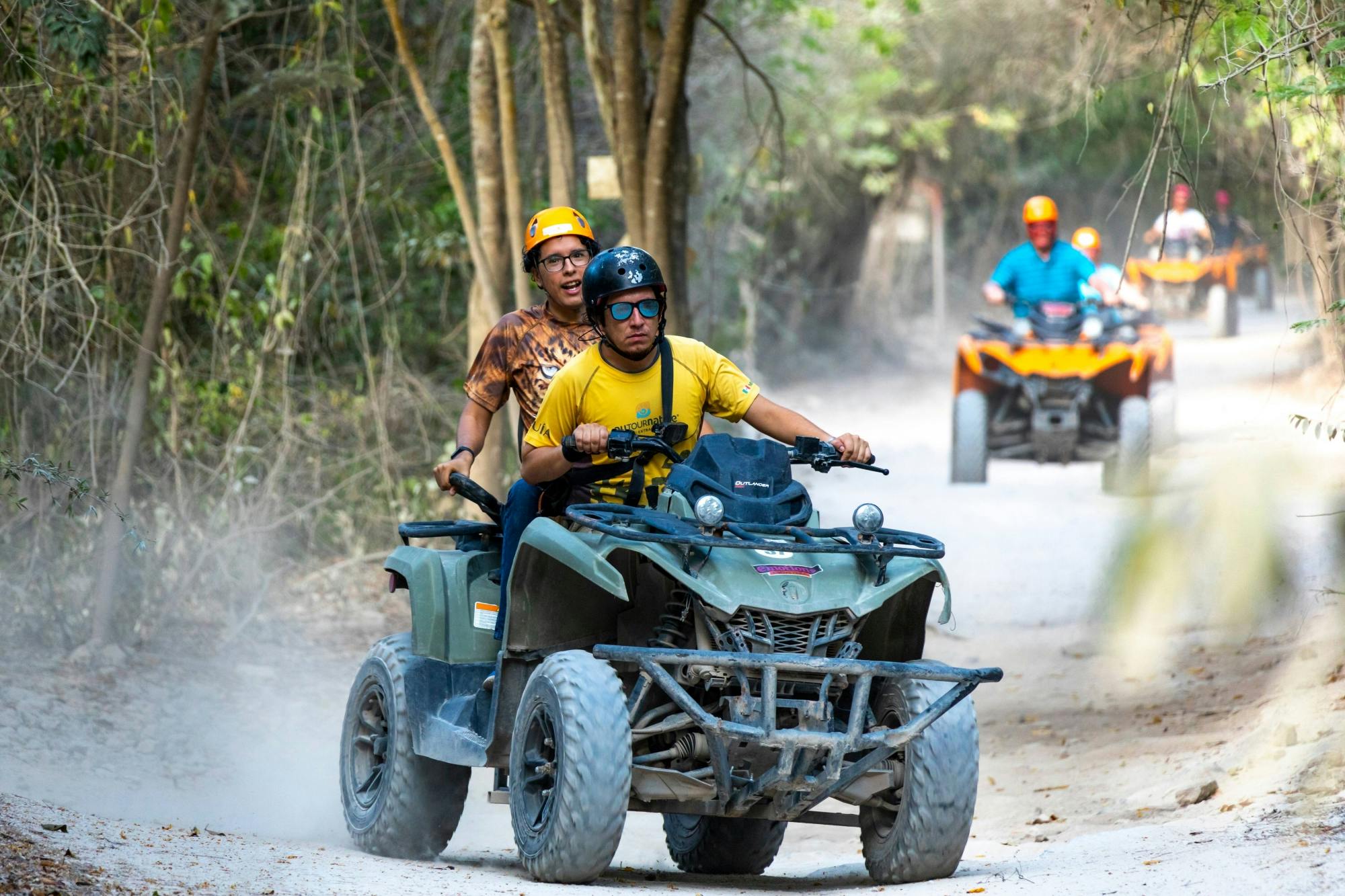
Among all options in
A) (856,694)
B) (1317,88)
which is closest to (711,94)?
(1317,88)

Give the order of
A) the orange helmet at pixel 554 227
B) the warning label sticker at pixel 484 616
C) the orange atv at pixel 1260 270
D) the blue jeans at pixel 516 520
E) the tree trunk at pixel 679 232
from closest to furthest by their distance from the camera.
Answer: the blue jeans at pixel 516 520
the warning label sticker at pixel 484 616
the orange helmet at pixel 554 227
the tree trunk at pixel 679 232
the orange atv at pixel 1260 270

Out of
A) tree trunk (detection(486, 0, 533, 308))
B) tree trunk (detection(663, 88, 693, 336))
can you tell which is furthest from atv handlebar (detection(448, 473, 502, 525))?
tree trunk (detection(486, 0, 533, 308))

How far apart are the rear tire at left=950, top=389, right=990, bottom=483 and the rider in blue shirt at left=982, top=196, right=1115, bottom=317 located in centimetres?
78

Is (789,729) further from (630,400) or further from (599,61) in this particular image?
(599,61)

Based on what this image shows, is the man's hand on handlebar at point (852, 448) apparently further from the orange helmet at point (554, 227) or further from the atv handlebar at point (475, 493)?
the orange helmet at point (554, 227)

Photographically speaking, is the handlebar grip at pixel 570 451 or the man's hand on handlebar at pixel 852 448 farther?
the man's hand on handlebar at pixel 852 448

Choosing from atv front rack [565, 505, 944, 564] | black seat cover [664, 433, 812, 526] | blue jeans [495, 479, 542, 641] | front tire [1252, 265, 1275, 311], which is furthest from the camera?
front tire [1252, 265, 1275, 311]

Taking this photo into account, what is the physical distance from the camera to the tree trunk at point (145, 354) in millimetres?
9484

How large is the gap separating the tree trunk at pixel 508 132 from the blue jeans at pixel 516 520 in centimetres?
445

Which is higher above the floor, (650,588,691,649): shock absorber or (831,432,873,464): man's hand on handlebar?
(831,432,873,464): man's hand on handlebar

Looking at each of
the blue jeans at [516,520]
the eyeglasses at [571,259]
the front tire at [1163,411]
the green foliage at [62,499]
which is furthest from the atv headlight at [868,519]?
the front tire at [1163,411]

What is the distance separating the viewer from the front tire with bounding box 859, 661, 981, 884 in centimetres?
508

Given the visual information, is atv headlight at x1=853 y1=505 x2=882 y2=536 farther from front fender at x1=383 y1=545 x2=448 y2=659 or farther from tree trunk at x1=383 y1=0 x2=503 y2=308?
tree trunk at x1=383 y1=0 x2=503 y2=308

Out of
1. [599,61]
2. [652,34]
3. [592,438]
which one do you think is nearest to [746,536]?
[592,438]
